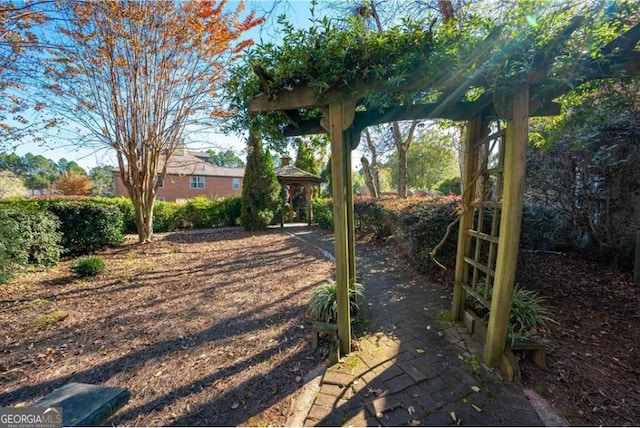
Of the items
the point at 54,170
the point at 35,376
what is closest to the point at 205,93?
the point at 35,376

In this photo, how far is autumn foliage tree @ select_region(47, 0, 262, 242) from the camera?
20.0 feet

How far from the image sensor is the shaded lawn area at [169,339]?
209cm

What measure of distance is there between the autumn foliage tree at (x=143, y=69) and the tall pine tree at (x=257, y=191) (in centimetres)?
350

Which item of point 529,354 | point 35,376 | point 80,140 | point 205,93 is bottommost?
point 35,376

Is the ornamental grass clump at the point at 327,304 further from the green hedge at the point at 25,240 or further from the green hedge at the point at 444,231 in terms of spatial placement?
the green hedge at the point at 25,240

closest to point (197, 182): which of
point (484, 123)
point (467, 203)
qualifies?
point (467, 203)

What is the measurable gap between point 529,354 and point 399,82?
2586 millimetres

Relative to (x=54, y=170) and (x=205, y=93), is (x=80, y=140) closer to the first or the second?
(x=205, y=93)

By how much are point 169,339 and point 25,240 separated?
189 inches

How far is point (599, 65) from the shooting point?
1.80 meters

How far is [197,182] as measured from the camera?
2611 cm

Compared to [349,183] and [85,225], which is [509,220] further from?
[85,225]

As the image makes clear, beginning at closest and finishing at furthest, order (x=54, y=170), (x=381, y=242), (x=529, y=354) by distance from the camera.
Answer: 1. (x=529, y=354)
2. (x=381, y=242)
3. (x=54, y=170)

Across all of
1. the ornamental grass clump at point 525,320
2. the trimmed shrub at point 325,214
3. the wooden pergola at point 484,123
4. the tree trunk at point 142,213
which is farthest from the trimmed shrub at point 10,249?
the trimmed shrub at point 325,214
